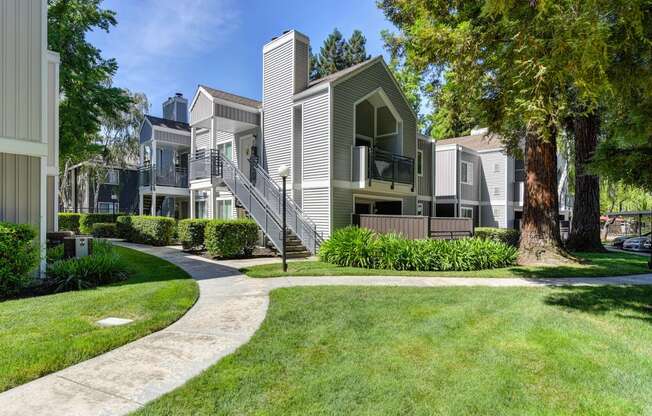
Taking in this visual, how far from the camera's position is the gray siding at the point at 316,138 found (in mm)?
14318

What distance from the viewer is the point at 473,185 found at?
968 inches

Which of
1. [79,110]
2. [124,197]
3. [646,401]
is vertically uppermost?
[79,110]

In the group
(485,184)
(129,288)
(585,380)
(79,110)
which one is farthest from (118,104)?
(485,184)

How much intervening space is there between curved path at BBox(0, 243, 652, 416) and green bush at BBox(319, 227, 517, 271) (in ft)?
12.1

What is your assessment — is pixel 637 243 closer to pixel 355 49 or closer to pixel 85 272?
pixel 355 49

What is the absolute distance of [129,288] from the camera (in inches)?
291

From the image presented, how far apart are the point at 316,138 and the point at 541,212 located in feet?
27.0

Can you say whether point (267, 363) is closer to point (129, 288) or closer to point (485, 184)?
point (129, 288)

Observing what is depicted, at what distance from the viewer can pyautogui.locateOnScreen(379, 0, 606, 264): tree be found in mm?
5148

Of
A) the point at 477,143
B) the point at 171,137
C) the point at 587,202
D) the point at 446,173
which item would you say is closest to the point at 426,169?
the point at 446,173

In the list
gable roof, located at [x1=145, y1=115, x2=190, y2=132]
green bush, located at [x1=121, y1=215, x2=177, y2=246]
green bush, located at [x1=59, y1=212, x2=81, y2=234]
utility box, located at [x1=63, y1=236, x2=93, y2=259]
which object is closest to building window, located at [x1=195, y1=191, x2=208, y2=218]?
green bush, located at [x1=121, y1=215, x2=177, y2=246]

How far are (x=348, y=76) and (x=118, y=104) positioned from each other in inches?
453

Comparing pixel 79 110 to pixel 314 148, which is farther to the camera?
pixel 79 110

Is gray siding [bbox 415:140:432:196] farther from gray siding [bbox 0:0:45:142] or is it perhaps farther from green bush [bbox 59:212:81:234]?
green bush [bbox 59:212:81:234]
